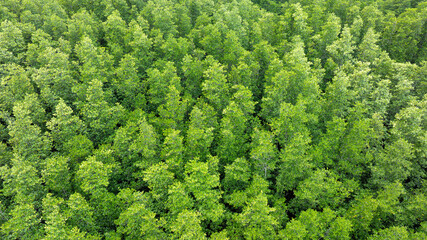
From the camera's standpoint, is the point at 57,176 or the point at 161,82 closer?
the point at 57,176

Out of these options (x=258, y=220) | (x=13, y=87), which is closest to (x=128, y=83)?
(x=13, y=87)

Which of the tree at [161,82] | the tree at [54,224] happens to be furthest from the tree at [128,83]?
the tree at [54,224]

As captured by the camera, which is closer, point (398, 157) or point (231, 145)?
point (398, 157)

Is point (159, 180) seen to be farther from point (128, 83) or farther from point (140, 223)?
point (128, 83)

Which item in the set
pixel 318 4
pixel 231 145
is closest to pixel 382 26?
pixel 318 4

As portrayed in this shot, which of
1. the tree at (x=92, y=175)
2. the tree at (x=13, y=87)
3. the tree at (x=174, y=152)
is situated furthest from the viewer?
the tree at (x=13, y=87)

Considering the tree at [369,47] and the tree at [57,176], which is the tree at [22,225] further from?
the tree at [369,47]

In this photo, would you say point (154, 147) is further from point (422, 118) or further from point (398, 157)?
point (422, 118)

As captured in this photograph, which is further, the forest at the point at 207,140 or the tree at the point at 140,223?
the forest at the point at 207,140
